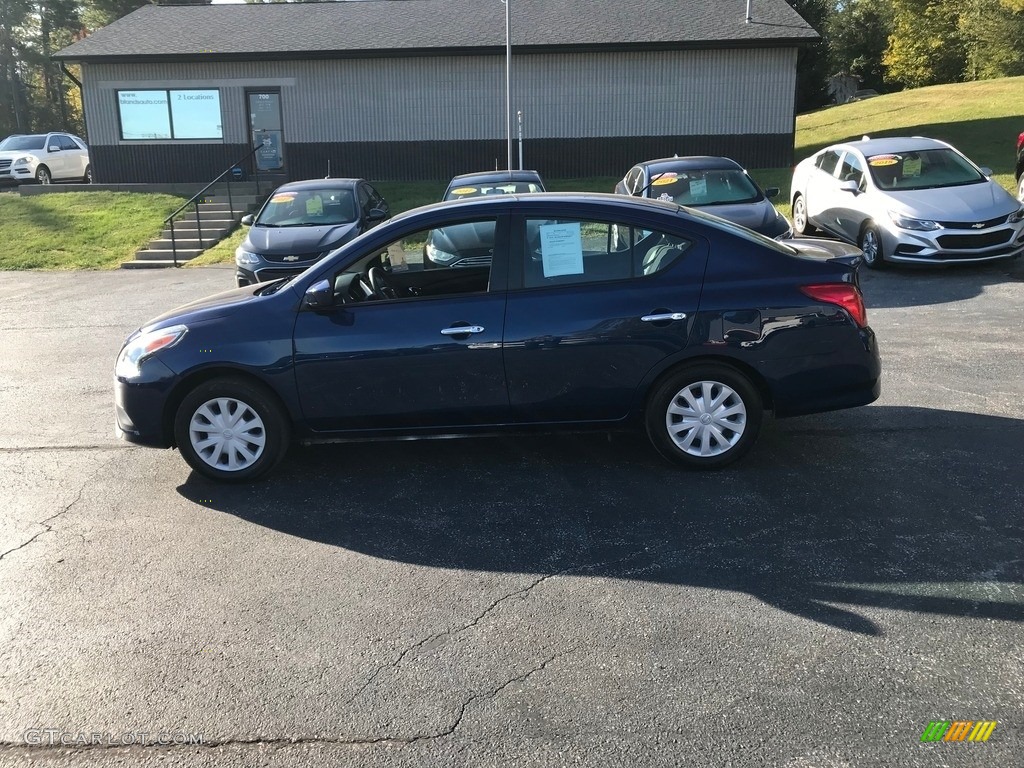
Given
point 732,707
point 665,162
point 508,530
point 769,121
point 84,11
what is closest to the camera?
point 732,707

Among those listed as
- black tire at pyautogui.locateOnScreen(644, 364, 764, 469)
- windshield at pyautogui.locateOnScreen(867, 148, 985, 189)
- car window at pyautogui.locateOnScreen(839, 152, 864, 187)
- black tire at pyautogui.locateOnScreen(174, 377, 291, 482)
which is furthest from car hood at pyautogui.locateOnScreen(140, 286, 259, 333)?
car window at pyautogui.locateOnScreen(839, 152, 864, 187)

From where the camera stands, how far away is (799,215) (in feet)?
49.4

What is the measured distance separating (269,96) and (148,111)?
130 inches

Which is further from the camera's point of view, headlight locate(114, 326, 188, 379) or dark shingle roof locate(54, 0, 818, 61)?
dark shingle roof locate(54, 0, 818, 61)

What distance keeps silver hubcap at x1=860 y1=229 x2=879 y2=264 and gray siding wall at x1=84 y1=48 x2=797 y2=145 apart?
11744mm

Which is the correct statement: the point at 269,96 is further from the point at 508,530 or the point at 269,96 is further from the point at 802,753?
the point at 802,753

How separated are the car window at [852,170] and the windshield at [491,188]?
4388 mm

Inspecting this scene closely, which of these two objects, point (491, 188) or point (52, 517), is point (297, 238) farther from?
point (52, 517)

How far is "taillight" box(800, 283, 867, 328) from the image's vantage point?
5359 mm

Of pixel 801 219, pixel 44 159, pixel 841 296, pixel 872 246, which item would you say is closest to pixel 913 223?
pixel 872 246

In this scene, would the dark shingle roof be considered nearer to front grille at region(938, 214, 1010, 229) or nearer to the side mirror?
front grille at region(938, 214, 1010, 229)

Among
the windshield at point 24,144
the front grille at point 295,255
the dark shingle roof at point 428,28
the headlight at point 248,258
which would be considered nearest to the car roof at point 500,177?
the front grille at point 295,255

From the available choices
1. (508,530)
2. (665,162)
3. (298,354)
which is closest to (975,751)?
(508,530)

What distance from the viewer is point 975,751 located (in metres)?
2.95
